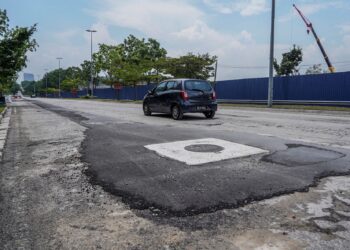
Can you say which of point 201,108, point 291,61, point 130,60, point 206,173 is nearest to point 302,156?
point 206,173

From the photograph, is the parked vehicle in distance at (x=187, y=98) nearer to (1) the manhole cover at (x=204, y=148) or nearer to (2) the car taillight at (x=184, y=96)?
(2) the car taillight at (x=184, y=96)

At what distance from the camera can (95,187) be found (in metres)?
4.45

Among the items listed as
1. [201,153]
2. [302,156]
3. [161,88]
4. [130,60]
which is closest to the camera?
[302,156]

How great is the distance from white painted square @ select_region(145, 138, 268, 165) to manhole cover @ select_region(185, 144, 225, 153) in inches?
3.5

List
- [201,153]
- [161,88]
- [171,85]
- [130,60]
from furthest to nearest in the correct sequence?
[130,60]
[161,88]
[171,85]
[201,153]

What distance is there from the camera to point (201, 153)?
6133 millimetres

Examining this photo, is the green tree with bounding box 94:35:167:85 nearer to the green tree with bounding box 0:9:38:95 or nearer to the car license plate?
the green tree with bounding box 0:9:38:95

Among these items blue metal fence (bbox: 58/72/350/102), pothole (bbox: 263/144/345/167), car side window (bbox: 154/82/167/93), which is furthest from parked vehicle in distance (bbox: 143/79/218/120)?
blue metal fence (bbox: 58/72/350/102)

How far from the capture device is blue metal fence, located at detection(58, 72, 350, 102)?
24.6 metres

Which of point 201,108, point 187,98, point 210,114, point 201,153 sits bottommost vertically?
point 201,153

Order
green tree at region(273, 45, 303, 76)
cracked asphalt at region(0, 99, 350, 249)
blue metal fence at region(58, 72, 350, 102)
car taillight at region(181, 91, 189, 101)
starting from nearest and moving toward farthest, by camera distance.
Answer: cracked asphalt at region(0, 99, 350, 249)
car taillight at region(181, 91, 189, 101)
blue metal fence at region(58, 72, 350, 102)
green tree at region(273, 45, 303, 76)

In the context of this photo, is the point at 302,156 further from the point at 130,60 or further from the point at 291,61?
the point at 130,60

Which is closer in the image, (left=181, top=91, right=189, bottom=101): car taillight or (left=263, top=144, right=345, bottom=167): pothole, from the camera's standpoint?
(left=263, top=144, right=345, bottom=167): pothole

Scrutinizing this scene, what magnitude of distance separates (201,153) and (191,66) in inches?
1575
